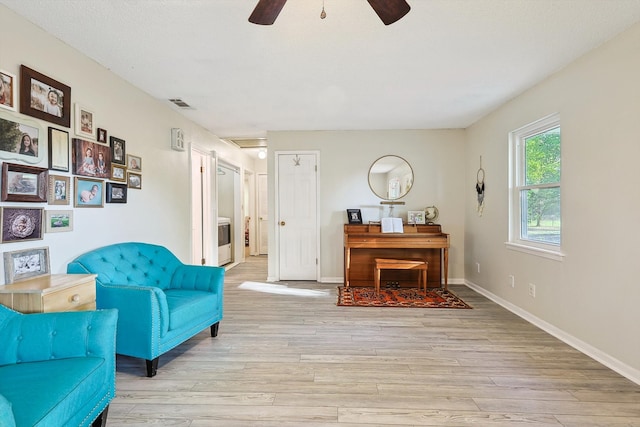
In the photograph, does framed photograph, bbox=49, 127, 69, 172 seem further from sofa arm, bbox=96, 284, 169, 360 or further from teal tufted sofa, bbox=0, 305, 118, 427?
teal tufted sofa, bbox=0, 305, 118, 427

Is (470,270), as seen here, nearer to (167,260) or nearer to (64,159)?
(167,260)

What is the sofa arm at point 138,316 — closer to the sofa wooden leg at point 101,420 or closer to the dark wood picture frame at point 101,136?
the sofa wooden leg at point 101,420

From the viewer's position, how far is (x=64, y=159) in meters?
2.27

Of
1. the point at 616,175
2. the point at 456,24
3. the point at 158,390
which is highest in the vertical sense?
the point at 456,24

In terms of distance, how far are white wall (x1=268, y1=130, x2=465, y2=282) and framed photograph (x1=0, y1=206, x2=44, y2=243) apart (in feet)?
9.79

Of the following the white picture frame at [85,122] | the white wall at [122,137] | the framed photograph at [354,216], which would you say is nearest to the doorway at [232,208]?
the white wall at [122,137]

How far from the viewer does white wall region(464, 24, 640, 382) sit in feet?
6.84

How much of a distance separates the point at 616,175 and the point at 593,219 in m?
0.36

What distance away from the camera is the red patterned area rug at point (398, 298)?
364 centimetres

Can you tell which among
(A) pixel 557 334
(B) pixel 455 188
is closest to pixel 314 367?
(A) pixel 557 334

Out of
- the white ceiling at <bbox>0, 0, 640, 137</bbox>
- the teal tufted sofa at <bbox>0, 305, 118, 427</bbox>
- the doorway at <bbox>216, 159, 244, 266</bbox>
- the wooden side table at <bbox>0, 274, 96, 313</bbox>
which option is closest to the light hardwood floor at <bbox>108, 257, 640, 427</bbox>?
the teal tufted sofa at <bbox>0, 305, 118, 427</bbox>

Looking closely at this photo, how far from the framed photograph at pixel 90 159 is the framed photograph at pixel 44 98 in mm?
173

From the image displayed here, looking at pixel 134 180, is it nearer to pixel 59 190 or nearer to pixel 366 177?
pixel 59 190

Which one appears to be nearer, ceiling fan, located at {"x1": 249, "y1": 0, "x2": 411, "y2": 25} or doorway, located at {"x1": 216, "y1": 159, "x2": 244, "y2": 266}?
ceiling fan, located at {"x1": 249, "y1": 0, "x2": 411, "y2": 25}
